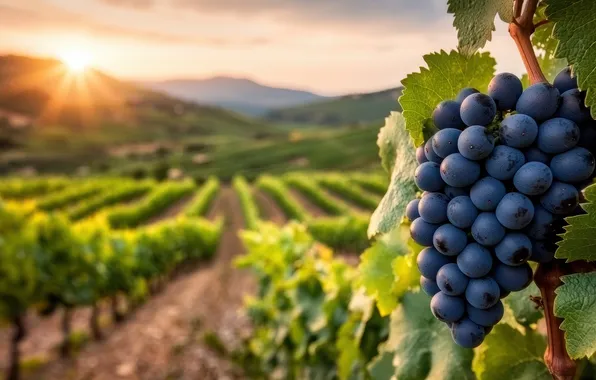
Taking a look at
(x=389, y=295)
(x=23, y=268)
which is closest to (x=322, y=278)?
(x=389, y=295)

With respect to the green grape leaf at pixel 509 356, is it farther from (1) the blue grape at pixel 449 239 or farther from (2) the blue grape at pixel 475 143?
(2) the blue grape at pixel 475 143

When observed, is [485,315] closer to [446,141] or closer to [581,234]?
[581,234]

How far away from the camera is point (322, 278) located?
178 inches

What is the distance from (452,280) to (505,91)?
Result: 0.35 meters

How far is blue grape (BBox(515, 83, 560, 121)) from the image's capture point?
3.14ft

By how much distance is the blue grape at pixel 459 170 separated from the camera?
0.97 metres

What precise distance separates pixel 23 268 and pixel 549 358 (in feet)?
33.6

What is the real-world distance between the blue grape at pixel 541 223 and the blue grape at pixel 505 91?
0.63 ft

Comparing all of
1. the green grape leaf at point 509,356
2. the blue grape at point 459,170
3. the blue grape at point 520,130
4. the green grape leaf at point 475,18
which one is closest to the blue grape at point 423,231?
the blue grape at point 459,170

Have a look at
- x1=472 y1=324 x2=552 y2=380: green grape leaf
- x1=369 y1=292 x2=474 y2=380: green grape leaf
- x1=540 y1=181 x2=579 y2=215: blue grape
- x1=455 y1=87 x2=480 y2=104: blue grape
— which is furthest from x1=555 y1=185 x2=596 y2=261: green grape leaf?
x1=369 y1=292 x2=474 y2=380: green grape leaf

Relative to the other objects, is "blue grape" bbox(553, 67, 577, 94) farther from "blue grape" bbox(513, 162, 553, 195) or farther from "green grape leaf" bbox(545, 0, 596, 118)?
"blue grape" bbox(513, 162, 553, 195)

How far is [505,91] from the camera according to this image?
3.28 feet

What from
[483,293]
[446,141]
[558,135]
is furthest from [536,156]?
[483,293]

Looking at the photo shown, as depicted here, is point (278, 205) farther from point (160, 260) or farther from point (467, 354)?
point (467, 354)
